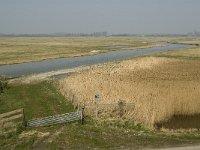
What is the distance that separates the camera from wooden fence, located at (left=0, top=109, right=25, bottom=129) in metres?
22.1

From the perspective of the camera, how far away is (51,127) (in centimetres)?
Result: 2188

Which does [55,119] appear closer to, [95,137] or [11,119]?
[11,119]

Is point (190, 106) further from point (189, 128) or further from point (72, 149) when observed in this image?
point (72, 149)

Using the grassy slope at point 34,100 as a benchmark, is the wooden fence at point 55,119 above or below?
above

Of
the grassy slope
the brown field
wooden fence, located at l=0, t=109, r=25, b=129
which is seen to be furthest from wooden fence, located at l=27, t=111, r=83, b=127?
the brown field

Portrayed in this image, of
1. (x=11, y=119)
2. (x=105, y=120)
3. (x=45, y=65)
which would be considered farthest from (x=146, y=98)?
(x=45, y=65)

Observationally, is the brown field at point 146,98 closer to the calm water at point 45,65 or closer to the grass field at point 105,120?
the grass field at point 105,120

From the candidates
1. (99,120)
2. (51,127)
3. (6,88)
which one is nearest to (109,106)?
(99,120)

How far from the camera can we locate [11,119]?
76.7ft

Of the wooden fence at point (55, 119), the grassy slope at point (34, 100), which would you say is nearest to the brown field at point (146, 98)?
the grassy slope at point (34, 100)

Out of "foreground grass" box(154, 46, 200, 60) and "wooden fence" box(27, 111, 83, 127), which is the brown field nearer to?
"wooden fence" box(27, 111, 83, 127)

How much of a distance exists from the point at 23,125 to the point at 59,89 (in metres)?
15.2

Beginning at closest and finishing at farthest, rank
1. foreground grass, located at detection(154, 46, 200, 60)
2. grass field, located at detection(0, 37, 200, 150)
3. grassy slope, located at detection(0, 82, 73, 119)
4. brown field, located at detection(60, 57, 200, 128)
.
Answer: grass field, located at detection(0, 37, 200, 150), brown field, located at detection(60, 57, 200, 128), grassy slope, located at detection(0, 82, 73, 119), foreground grass, located at detection(154, 46, 200, 60)

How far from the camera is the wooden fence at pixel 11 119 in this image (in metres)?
22.1
